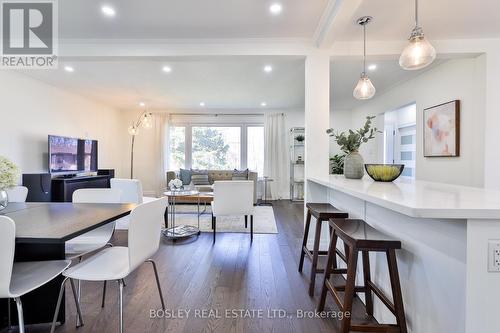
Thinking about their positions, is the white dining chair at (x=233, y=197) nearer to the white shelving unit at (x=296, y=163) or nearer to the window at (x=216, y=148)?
the white shelving unit at (x=296, y=163)

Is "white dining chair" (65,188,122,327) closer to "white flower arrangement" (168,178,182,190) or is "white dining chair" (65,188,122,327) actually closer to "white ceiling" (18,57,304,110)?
"white flower arrangement" (168,178,182,190)

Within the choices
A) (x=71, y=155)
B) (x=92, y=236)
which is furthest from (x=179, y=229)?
(x=71, y=155)

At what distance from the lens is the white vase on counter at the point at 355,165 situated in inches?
89.5

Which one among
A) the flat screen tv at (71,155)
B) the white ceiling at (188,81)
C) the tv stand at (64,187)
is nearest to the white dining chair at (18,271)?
the white ceiling at (188,81)

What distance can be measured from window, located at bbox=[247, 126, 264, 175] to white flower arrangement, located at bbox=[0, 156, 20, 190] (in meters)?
5.56

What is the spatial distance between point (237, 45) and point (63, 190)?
3.97m

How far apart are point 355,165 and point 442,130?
2.29m

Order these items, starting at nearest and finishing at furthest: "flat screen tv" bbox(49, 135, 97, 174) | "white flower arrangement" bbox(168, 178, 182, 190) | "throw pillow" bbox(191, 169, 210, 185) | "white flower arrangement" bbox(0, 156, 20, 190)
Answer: "white flower arrangement" bbox(0, 156, 20, 190)
"white flower arrangement" bbox(168, 178, 182, 190)
"flat screen tv" bbox(49, 135, 97, 174)
"throw pillow" bbox(191, 169, 210, 185)

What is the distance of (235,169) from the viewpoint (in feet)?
21.7

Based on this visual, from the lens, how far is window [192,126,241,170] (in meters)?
6.89

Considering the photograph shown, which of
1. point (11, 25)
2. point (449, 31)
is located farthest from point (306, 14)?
point (11, 25)

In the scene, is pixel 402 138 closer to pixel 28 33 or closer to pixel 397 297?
pixel 397 297

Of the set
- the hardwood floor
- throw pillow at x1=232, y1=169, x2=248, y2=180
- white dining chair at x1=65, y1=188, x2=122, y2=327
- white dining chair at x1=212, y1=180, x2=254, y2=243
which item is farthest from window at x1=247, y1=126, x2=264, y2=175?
white dining chair at x1=65, y1=188, x2=122, y2=327

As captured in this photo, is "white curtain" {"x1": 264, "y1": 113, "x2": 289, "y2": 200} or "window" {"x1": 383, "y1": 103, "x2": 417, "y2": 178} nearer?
"window" {"x1": 383, "y1": 103, "x2": 417, "y2": 178}
